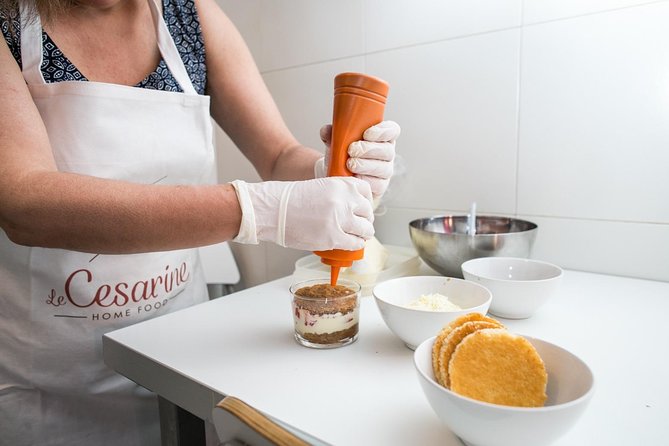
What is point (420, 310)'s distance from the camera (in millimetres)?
591

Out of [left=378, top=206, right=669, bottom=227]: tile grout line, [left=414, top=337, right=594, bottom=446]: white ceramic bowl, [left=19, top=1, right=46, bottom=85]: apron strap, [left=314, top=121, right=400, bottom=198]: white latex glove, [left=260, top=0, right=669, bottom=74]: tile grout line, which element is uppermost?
[left=260, top=0, right=669, bottom=74]: tile grout line

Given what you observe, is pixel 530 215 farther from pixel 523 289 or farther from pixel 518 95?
pixel 523 289

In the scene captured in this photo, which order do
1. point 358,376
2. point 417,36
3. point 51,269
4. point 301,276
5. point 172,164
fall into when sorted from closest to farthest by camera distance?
point 358,376 < point 51,269 < point 172,164 < point 301,276 < point 417,36

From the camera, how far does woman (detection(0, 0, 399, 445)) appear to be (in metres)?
0.61

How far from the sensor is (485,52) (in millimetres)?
1059

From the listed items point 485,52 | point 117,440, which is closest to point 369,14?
point 485,52

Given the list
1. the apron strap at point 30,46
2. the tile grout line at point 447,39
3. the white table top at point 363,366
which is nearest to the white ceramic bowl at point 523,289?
the white table top at point 363,366

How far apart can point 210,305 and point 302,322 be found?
276 millimetres

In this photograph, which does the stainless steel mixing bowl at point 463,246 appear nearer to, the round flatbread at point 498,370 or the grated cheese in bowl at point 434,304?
the grated cheese in bowl at point 434,304

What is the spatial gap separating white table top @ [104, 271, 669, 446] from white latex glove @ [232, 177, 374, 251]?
0.54 feet

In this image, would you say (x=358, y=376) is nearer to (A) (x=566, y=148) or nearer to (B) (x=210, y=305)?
(B) (x=210, y=305)

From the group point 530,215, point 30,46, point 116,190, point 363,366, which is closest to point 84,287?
point 116,190

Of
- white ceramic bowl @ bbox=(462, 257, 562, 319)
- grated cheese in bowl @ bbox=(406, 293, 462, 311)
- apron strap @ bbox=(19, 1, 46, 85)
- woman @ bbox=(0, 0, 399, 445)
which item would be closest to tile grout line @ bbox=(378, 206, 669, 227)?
white ceramic bowl @ bbox=(462, 257, 562, 319)

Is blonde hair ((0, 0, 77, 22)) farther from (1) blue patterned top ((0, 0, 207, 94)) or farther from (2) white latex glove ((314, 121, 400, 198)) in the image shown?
(2) white latex glove ((314, 121, 400, 198))
